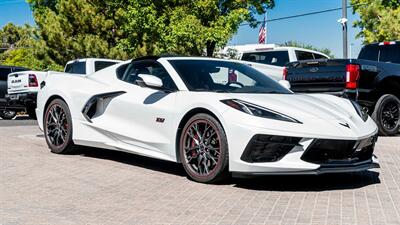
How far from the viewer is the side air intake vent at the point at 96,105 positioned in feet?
23.3

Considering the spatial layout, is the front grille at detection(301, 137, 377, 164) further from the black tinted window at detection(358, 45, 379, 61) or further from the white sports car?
the black tinted window at detection(358, 45, 379, 61)

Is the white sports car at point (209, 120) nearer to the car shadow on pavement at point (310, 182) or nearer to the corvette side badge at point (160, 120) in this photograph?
the corvette side badge at point (160, 120)

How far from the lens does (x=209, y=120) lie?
573 centimetres

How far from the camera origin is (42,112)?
26.7 ft

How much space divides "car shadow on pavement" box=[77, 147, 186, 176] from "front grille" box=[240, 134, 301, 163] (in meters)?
1.25

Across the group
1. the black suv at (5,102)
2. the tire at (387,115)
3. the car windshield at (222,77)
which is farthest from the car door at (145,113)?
the black suv at (5,102)

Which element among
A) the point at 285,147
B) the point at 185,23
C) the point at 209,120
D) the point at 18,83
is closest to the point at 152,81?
the point at 209,120

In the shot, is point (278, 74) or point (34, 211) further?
point (278, 74)

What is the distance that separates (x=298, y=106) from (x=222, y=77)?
49.9 inches

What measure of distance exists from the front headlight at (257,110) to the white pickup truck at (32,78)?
9065 mm

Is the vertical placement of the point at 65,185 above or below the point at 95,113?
below

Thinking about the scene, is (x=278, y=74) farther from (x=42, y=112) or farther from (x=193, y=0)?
(x=193, y=0)

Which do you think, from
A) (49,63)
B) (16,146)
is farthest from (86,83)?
(49,63)

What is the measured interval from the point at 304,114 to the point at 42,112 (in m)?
4.18
